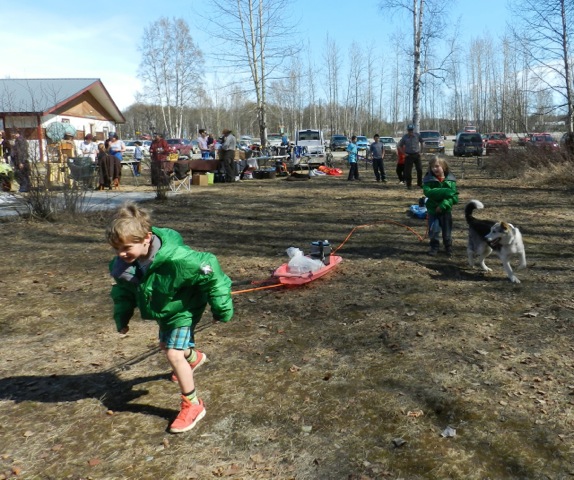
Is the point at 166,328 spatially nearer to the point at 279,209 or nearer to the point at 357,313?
the point at 357,313

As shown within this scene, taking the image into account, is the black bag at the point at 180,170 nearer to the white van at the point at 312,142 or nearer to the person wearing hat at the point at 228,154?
the person wearing hat at the point at 228,154

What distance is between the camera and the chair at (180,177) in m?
14.9

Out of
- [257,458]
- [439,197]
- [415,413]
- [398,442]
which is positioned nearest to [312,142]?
[439,197]

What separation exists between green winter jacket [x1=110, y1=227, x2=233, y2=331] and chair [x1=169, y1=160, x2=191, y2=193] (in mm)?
12162

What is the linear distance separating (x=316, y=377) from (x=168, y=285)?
53.4 inches

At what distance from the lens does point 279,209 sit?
37.5 feet

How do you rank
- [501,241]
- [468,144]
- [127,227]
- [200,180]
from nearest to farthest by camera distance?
[127,227] → [501,241] → [200,180] → [468,144]

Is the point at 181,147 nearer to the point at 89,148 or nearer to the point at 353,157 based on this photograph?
the point at 89,148

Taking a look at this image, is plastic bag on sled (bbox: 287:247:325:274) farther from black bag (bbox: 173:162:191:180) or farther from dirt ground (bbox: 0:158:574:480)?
black bag (bbox: 173:162:191:180)

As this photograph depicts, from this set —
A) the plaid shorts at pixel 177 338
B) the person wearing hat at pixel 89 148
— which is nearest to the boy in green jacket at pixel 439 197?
the plaid shorts at pixel 177 338

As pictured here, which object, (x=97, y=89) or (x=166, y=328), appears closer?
(x=166, y=328)

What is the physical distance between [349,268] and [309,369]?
9.21ft

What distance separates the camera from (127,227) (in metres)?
2.59

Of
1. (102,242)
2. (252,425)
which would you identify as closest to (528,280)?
(252,425)
